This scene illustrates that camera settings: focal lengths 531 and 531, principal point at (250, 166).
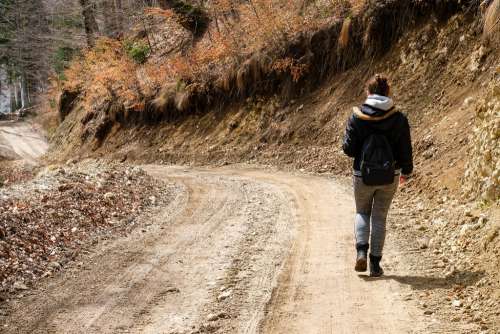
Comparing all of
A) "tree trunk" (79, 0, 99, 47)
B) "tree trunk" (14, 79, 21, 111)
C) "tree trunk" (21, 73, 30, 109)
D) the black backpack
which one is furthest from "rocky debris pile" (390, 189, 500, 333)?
"tree trunk" (14, 79, 21, 111)

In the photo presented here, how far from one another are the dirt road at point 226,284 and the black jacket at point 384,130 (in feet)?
4.41

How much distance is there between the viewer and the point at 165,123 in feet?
82.4

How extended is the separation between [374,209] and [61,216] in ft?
18.0

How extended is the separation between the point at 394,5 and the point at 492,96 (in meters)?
9.56

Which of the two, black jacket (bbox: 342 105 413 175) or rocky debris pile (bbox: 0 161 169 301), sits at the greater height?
black jacket (bbox: 342 105 413 175)

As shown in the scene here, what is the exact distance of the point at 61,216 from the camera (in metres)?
8.88

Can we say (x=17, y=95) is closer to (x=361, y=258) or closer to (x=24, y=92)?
(x=24, y=92)

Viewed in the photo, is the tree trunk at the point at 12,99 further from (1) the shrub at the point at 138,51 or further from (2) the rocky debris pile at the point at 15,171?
(1) the shrub at the point at 138,51

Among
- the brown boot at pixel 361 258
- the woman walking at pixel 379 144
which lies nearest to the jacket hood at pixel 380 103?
the woman walking at pixel 379 144

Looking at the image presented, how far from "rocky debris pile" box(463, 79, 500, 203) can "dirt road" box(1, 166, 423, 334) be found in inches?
66.7

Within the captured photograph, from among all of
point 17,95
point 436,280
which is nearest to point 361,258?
point 436,280

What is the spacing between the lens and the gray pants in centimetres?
567

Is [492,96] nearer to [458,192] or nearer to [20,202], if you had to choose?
[458,192]

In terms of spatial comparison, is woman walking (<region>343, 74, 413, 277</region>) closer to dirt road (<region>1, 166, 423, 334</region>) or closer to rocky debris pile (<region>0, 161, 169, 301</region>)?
dirt road (<region>1, 166, 423, 334</region>)
